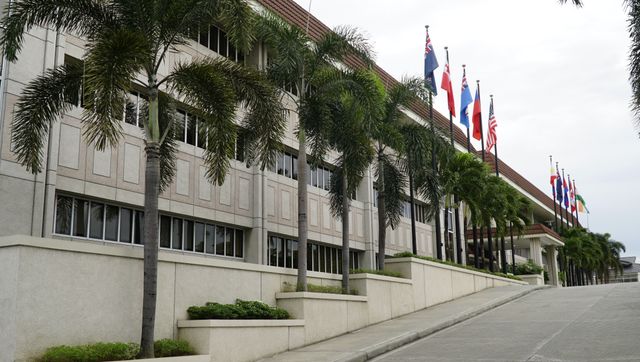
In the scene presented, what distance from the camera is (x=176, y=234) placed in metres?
22.9

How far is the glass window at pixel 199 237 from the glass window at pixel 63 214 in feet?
18.5

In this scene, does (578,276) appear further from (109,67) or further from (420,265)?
(109,67)

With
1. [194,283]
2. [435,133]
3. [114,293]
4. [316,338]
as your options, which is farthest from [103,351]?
[435,133]

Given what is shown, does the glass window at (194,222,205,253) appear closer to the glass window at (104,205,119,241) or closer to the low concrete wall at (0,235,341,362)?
the glass window at (104,205,119,241)

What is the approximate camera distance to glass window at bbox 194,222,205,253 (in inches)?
934

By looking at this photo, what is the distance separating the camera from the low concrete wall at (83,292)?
37.4 ft

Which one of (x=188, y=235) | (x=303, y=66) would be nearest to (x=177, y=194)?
(x=188, y=235)

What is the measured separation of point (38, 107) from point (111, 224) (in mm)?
7269

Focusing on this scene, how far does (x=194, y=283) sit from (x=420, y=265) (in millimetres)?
12667

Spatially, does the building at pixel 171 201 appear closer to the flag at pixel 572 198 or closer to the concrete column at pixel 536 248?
the concrete column at pixel 536 248

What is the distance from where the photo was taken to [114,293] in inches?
525

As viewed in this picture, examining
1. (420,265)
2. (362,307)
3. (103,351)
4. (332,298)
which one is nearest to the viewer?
(103,351)

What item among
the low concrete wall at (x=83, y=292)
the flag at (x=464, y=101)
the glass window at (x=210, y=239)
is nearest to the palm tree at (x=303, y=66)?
the low concrete wall at (x=83, y=292)

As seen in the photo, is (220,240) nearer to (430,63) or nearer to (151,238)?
(151,238)
